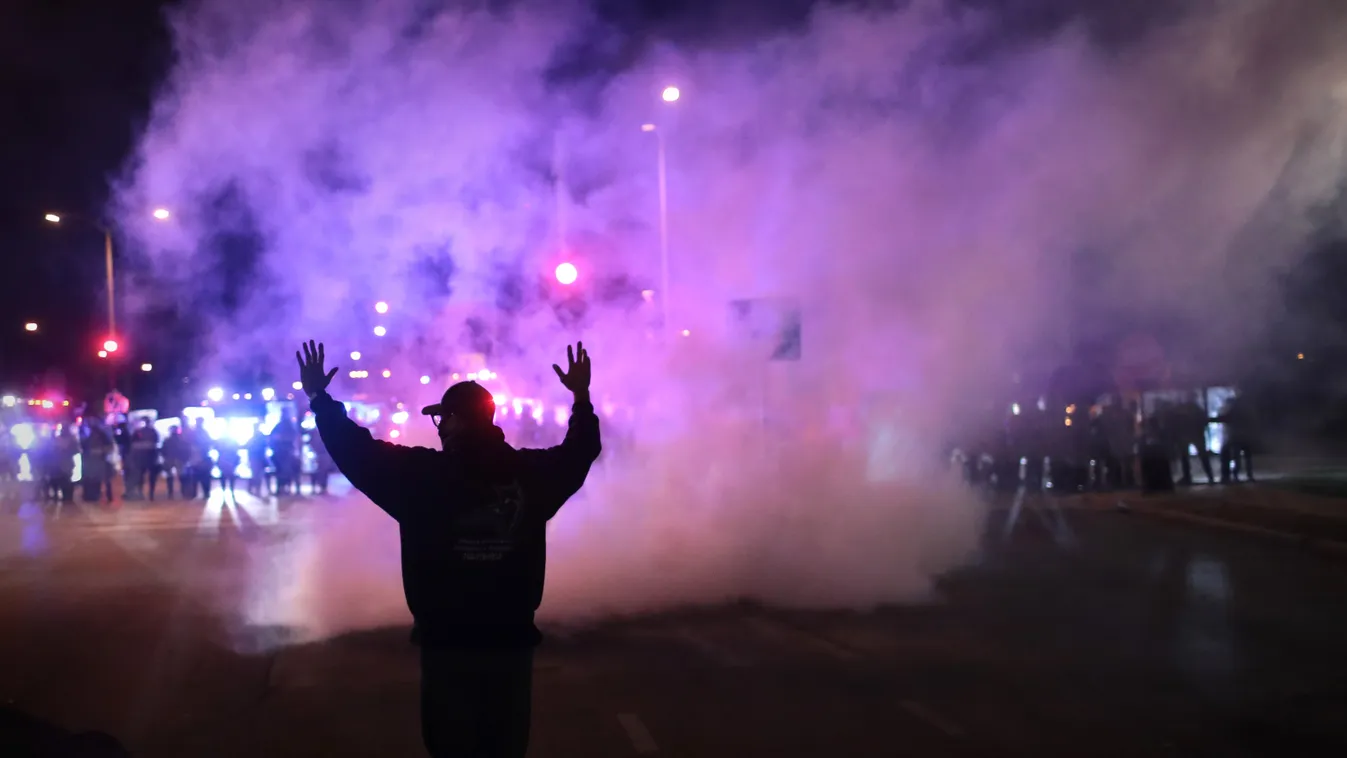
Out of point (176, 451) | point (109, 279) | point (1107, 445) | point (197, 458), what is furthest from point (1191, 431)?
point (109, 279)

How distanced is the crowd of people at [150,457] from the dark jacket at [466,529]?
48.4ft

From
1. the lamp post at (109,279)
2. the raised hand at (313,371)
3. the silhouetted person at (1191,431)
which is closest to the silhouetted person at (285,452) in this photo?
the lamp post at (109,279)

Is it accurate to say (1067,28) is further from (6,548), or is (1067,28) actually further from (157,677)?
(6,548)

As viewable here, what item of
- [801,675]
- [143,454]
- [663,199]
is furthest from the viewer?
[143,454]

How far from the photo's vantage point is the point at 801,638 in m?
→ 6.44

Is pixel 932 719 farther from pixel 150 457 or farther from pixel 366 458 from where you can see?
pixel 150 457

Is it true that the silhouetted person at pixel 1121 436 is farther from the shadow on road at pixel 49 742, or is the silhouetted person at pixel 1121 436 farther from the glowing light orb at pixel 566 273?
the shadow on road at pixel 49 742

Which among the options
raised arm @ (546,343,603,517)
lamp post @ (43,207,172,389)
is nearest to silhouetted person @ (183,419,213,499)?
lamp post @ (43,207,172,389)

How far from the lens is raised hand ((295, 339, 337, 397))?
326cm

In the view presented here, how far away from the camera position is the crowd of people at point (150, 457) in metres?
16.9

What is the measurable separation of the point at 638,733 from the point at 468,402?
230cm

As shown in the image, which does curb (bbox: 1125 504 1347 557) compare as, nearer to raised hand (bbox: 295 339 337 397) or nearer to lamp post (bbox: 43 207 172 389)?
raised hand (bbox: 295 339 337 397)

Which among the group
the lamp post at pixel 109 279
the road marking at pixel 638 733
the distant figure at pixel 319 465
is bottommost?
the road marking at pixel 638 733

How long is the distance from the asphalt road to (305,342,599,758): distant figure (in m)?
1.74
